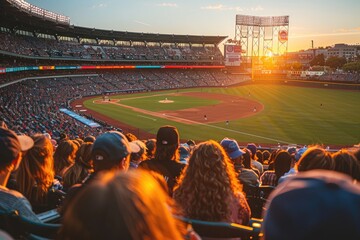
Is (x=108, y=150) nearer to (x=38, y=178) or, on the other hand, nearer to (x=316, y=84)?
(x=38, y=178)

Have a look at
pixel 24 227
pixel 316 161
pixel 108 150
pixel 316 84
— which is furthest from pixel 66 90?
pixel 24 227

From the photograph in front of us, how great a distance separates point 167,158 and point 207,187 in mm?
1766

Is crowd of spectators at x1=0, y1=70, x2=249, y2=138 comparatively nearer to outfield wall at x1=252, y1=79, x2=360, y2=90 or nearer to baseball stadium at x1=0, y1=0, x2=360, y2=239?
baseball stadium at x1=0, y1=0, x2=360, y2=239

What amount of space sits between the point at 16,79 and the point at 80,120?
76.9 feet

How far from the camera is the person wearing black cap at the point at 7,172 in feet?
10.7

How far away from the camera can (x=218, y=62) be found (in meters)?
109

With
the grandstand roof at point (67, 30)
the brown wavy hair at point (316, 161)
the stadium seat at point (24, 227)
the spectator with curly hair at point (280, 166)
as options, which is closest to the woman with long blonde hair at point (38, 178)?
the stadium seat at point (24, 227)

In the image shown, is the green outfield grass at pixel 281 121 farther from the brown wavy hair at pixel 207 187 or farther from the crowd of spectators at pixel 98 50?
the brown wavy hair at pixel 207 187

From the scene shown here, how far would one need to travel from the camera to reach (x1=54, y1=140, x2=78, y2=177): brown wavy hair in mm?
6797

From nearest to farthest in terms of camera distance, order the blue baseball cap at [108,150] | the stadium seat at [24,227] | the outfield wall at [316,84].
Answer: the stadium seat at [24,227]
the blue baseball cap at [108,150]
the outfield wall at [316,84]

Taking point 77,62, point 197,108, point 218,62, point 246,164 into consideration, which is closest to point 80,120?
point 197,108

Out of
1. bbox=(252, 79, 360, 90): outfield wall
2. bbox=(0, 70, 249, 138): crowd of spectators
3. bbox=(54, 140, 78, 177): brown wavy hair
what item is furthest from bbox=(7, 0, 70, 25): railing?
bbox=(252, 79, 360, 90): outfield wall

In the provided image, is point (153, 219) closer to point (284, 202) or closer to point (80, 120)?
point (284, 202)

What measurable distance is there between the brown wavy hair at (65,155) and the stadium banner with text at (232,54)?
10273 centimetres
